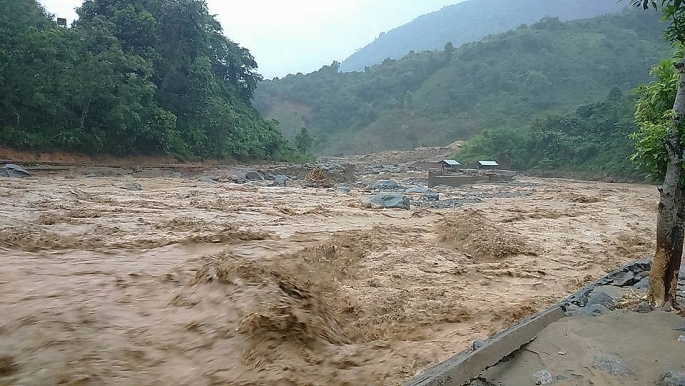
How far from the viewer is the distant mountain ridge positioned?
138m

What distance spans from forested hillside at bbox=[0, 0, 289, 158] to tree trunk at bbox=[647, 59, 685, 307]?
2122 centimetres

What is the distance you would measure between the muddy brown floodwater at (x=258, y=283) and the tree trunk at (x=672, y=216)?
156 cm

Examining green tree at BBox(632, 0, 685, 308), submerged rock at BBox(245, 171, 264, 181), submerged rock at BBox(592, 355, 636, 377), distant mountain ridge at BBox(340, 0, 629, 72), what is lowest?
submerged rock at BBox(245, 171, 264, 181)

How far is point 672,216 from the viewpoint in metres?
4.77

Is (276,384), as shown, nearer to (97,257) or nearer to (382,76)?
(97,257)

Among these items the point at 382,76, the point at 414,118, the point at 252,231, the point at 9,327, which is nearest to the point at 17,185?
the point at 252,231

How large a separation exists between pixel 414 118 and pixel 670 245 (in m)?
69.5

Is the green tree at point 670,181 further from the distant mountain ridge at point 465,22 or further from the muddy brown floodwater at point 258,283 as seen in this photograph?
the distant mountain ridge at point 465,22

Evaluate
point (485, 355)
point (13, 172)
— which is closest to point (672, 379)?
point (485, 355)

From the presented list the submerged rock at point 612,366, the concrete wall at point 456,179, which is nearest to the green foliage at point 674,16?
the submerged rock at point 612,366

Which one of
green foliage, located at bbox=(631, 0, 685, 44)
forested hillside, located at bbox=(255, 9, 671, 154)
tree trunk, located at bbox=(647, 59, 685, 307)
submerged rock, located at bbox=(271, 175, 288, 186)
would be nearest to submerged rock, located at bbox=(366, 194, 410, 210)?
submerged rock, located at bbox=(271, 175, 288, 186)

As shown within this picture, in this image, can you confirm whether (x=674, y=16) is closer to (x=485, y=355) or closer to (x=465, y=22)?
(x=485, y=355)

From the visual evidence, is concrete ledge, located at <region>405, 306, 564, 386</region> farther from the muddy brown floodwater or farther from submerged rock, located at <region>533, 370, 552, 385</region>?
the muddy brown floodwater

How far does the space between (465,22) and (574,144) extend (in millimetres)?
140294
